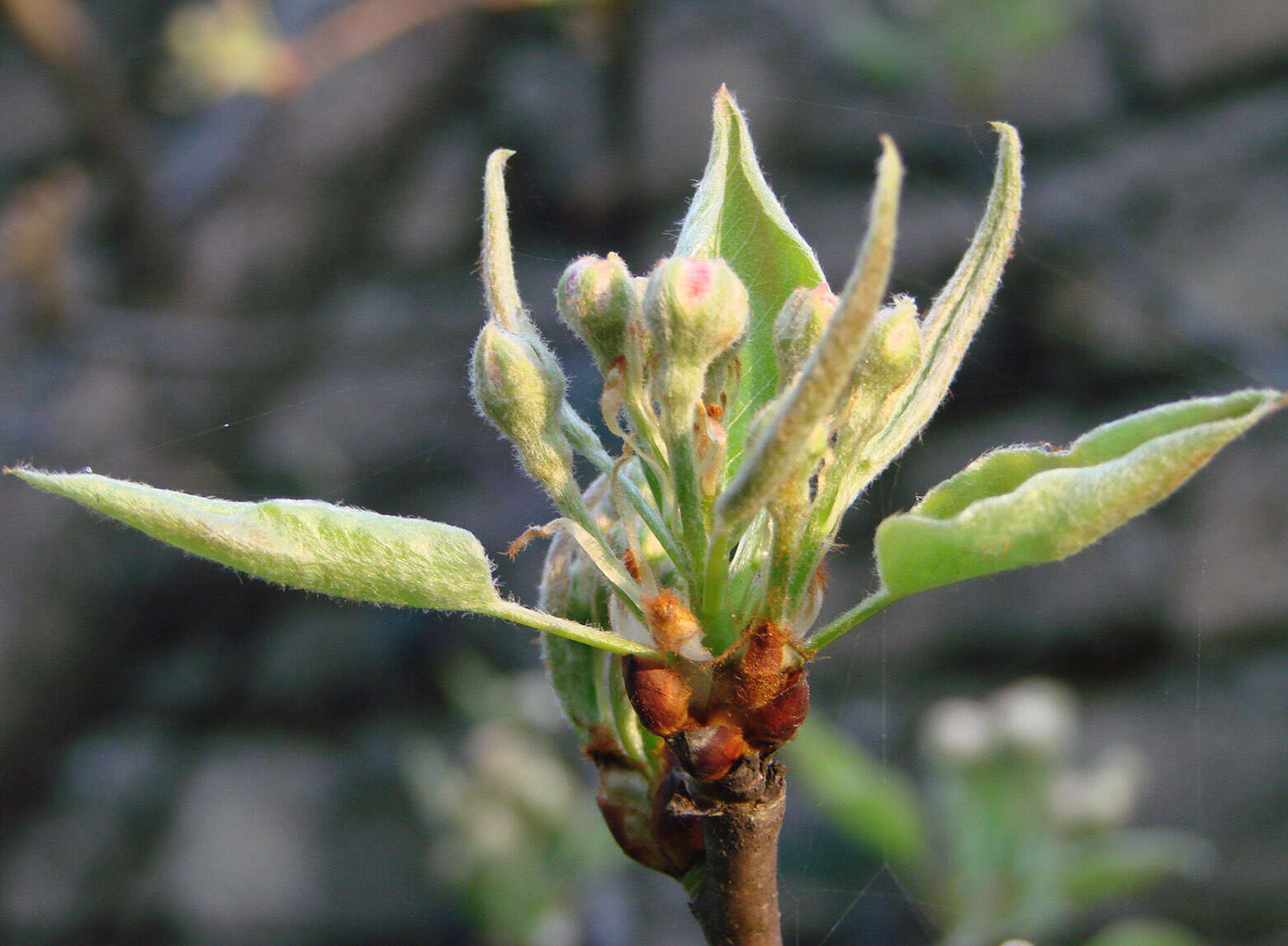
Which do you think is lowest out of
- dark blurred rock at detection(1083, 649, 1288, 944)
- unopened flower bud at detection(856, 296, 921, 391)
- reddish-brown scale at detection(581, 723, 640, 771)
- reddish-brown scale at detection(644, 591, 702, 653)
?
dark blurred rock at detection(1083, 649, 1288, 944)

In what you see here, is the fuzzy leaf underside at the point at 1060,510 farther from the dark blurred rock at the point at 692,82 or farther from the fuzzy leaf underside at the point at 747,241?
the dark blurred rock at the point at 692,82

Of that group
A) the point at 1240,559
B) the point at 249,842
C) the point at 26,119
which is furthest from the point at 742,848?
the point at 26,119

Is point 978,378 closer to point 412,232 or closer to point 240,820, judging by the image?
point 412,232

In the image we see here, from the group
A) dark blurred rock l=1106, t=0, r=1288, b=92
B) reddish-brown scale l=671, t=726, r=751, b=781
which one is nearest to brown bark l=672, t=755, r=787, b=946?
reddish-brown scale l=671, t=726, r=751, b=781

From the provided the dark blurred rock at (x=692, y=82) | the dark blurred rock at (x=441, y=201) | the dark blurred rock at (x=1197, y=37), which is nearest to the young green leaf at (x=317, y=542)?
the dark blurred rock at (x=692, y=82)

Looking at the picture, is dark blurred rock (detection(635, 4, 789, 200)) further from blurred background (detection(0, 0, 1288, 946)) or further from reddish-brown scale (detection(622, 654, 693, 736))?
reddish-brown scale (detection(622, 654, 693, 736))

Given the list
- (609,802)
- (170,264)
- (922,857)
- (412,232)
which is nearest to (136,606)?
(170,264)

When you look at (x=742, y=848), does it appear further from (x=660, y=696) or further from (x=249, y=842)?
(x=249, y=842)
